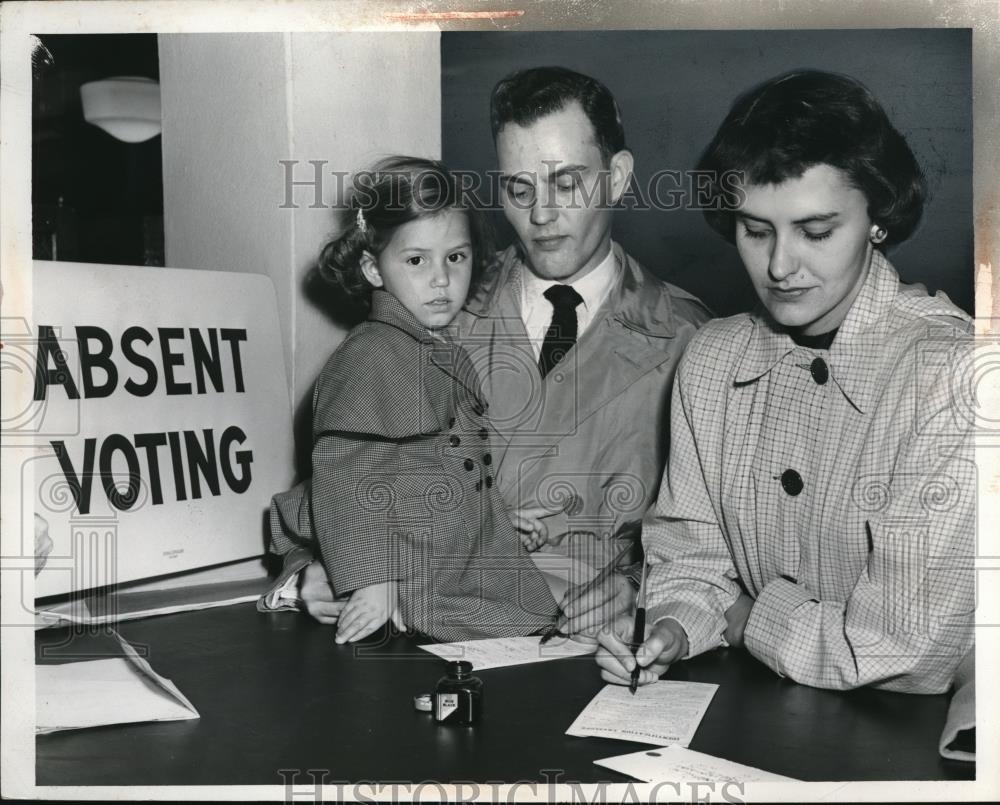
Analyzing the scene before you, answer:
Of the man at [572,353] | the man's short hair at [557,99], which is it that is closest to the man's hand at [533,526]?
the man at [572,353]

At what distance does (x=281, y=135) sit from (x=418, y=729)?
1088 millimetres

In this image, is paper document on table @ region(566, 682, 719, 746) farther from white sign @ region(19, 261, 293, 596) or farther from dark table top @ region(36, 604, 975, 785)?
white sign @ region(19, 261, 293, 596)

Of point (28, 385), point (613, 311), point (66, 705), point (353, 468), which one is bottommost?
point (66, 705)

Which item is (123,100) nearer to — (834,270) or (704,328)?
(704,328)

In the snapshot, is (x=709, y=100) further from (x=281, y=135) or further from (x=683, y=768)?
(x=683, y=768)

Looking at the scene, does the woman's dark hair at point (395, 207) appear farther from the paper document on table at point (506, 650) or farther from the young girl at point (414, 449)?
the paper document on table at point (506, 650)

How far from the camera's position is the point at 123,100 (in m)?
2.11

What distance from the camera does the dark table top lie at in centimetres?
145

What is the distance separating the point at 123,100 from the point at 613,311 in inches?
41.1

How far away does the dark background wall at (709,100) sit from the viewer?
69.2 inches

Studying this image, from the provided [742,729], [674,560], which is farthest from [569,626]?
[742,729]

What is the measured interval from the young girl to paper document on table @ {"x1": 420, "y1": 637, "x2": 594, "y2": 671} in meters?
0.02

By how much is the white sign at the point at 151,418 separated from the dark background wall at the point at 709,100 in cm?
57

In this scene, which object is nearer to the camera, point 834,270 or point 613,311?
point 834,270
